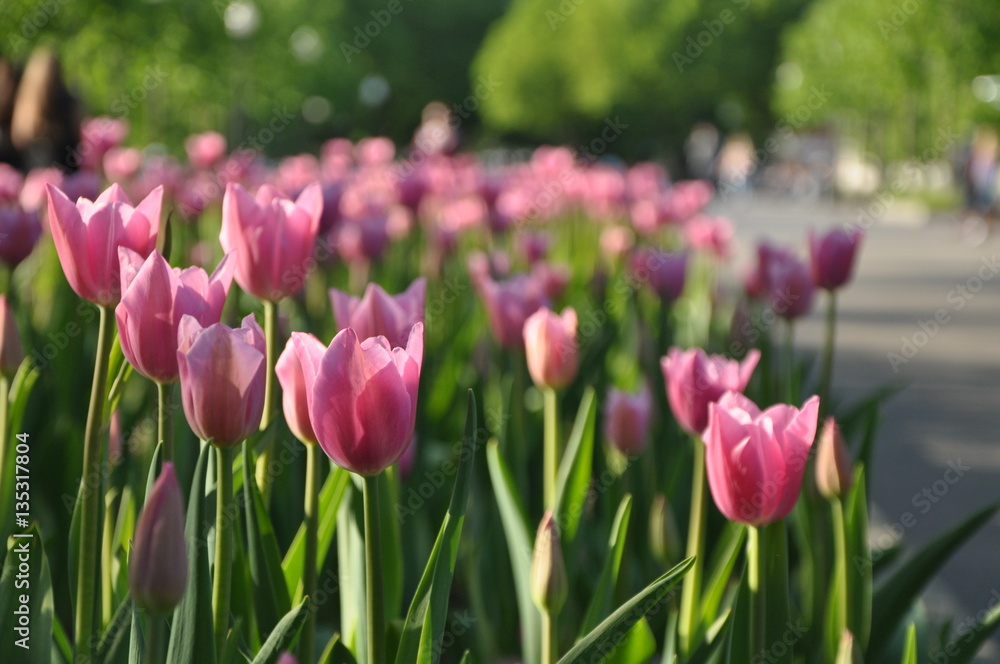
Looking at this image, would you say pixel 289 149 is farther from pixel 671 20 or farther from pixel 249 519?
pixel 249 519

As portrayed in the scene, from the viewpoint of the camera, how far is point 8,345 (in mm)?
1551

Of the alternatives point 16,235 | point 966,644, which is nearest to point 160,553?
point 966,644

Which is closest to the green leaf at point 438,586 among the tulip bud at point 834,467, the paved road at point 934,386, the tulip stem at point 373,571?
the tulip stem at point 373,571

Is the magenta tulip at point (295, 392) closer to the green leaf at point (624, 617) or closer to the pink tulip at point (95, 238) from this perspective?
the pink tulip at point (95, 238)

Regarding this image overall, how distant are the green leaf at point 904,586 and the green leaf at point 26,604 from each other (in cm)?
123

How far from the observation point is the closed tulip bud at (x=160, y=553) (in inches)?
34.7

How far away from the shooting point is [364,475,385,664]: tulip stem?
96 cm

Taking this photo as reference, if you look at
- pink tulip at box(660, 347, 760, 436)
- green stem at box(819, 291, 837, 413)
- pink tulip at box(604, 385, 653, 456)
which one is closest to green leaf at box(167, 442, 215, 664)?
pink tulip at box(660, 347, 760, 436)

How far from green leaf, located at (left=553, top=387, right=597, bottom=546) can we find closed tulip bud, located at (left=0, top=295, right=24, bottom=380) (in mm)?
787

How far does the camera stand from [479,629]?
1.87m

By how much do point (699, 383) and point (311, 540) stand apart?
606mm

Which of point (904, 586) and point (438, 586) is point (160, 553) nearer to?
point (438, 586)

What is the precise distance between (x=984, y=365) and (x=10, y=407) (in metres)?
6.47

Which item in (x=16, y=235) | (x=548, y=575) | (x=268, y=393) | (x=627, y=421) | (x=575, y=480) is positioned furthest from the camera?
(x=16, y=235)
